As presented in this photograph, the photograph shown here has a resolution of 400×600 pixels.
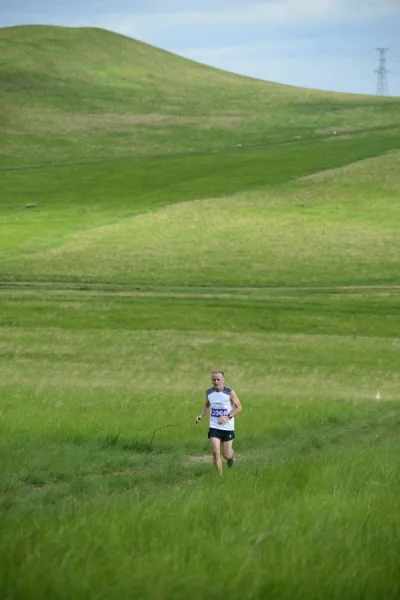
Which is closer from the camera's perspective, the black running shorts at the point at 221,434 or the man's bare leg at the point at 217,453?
the man's bare leg at the point at 217,453

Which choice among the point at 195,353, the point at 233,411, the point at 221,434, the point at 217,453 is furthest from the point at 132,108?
the point at 217,453

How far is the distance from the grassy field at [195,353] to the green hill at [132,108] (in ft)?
2.97

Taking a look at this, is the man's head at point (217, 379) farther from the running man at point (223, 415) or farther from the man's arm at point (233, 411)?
the man's arm at point (233, 411)

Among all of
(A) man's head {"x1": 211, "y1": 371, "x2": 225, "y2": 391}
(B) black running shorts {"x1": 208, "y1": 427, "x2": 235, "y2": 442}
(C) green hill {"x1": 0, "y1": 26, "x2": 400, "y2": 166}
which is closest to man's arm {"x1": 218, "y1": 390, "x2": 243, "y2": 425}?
(B) black running shorts {"x1": 208, "y1": 427, "x2": 235, "y2": 442}

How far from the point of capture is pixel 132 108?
154750 mm

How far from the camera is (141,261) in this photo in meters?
68.2

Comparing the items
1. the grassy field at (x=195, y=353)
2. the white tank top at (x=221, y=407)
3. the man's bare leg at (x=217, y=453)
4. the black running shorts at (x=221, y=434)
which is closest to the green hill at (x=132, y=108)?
the grassy field at (x=195, y=353)

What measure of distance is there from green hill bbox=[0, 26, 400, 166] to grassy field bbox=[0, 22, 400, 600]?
0.90m

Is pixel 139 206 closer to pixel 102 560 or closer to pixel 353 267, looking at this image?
pixel 353 267

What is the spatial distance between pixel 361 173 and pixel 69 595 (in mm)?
96287

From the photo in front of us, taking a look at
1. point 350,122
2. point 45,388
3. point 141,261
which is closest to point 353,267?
point 141,261

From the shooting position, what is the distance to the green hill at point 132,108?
13038 cm

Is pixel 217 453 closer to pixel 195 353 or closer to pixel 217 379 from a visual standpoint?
pixel 217 379

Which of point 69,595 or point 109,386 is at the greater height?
point 69,595
